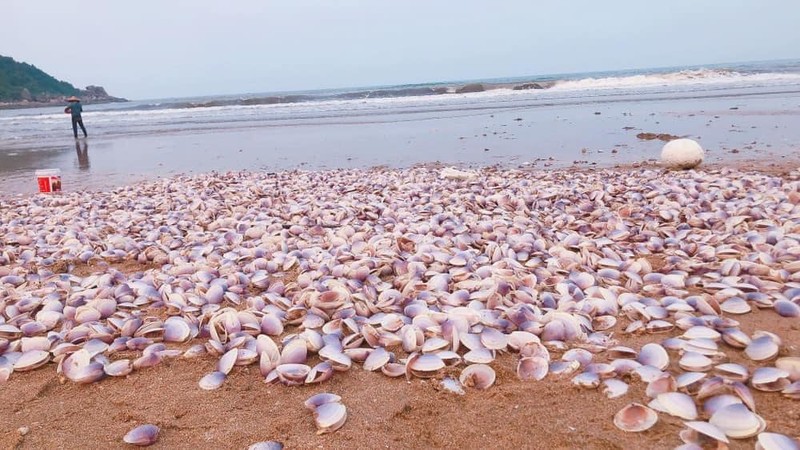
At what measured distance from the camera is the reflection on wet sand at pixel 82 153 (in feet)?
40.9

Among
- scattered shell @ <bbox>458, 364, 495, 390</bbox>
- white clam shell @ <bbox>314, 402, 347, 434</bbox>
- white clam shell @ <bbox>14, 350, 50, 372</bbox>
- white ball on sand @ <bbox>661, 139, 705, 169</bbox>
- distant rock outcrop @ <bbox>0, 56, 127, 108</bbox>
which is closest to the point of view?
white clam shell @ <bbox>314, 402, 347, 434</bbox>

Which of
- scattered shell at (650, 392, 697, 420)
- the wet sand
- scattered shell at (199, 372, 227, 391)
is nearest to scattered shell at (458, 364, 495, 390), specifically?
scattered shell at (650, 392, 697, 420)

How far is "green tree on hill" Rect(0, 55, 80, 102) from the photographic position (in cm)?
8200

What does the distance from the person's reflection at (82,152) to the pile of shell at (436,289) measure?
24.7 feet

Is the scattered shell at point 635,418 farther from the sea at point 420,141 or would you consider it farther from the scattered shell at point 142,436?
the sea at point 420,141

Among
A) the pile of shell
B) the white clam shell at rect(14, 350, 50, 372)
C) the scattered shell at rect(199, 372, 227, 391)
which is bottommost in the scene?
the scattered shell at rect(199, 372, 227, 391)

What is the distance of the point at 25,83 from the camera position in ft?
298

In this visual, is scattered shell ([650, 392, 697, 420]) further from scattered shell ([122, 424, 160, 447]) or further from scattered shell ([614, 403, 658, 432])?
scattered shell ([122, 424, 160, 447])

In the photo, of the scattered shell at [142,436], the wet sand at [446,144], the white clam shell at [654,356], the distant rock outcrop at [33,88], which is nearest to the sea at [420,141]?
the wet sand at [446,144]

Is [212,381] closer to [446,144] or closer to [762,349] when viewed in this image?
[762,349]

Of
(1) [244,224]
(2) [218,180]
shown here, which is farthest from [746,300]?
(2) [218,180]

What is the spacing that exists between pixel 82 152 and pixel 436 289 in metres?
15.9

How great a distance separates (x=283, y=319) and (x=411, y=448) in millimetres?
1247

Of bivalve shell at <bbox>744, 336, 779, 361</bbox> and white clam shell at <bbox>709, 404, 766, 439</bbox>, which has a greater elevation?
bivalve shell at <bbox>744, 336, 779, 361</bbox>
